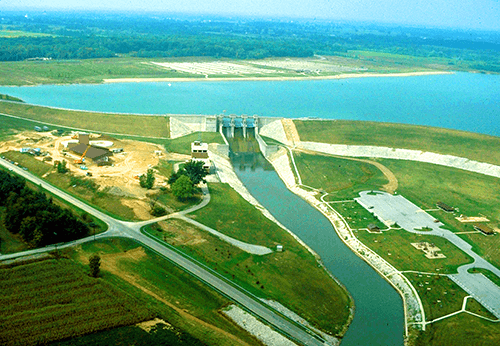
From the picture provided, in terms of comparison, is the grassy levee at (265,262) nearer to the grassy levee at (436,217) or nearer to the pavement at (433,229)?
the grassy levee at (436,217)

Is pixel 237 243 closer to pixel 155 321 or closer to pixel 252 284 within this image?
pixel 252 284

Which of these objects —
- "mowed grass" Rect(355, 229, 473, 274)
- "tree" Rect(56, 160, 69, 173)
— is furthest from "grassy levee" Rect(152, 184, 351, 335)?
"tree" Rect(56, 160, 69, 173)

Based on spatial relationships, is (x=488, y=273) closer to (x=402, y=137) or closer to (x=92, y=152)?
(x=402, y=137)

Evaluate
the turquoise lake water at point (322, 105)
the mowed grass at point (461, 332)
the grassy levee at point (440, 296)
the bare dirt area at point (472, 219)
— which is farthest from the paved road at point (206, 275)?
the bare dirt area at point (472, 219)

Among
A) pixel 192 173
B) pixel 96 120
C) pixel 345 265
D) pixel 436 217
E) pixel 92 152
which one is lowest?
pixel 345 265

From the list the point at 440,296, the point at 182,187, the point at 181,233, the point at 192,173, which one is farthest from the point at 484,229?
the point at 182,187

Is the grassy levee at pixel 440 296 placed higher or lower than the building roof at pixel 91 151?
lower
